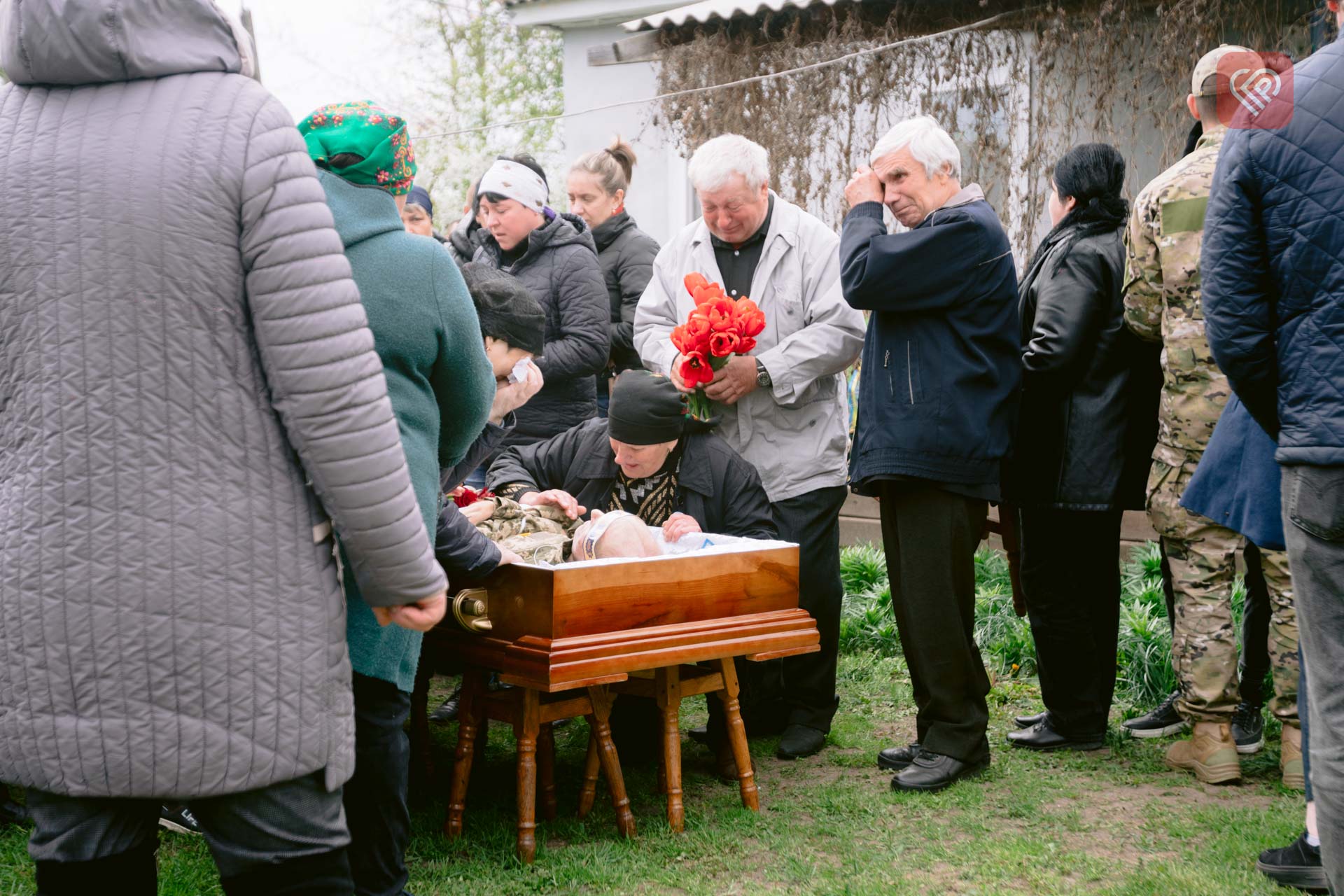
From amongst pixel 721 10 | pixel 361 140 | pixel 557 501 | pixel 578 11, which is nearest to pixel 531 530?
pixel 557 501

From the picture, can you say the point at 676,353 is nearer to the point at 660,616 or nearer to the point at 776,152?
the point at 660,616

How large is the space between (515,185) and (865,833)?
2.88 metres

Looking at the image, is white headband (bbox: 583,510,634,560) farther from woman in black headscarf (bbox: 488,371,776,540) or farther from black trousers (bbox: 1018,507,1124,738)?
black trousers (bbox: 1018,507,1124,738)

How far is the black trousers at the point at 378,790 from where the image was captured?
9.32 feet

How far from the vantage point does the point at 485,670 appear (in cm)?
380

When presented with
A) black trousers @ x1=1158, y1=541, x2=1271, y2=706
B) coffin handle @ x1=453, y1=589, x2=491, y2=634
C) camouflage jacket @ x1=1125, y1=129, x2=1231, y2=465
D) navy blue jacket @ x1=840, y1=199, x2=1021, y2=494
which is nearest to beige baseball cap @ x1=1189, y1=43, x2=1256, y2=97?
camouflage jacket @ x1=1125, y1=129, x2=1231, y2=465

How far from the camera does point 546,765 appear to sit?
4062 mm

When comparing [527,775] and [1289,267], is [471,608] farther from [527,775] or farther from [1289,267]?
[1289,267]

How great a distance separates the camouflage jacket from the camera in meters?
4.12

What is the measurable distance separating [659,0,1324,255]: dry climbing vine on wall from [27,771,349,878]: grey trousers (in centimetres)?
677

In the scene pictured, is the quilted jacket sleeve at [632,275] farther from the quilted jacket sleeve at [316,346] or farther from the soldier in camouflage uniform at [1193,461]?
the quilted jacket sleeve at [316,346]

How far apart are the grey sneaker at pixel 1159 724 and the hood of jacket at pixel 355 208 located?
3.47 metres

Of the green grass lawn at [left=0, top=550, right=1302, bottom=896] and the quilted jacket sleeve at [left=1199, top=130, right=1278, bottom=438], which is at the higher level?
the quilted jacket sleeve at [left=1199, top=130, right=1278, bottom=438]

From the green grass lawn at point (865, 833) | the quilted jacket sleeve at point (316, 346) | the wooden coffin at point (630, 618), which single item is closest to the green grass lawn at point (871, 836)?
the green grass lawn at point (865, 833)
